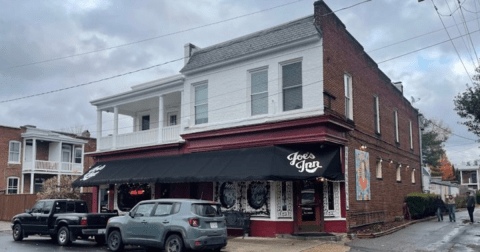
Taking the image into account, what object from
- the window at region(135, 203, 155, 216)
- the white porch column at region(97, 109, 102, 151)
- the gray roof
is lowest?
the window at region(135, 203, 155, 216)

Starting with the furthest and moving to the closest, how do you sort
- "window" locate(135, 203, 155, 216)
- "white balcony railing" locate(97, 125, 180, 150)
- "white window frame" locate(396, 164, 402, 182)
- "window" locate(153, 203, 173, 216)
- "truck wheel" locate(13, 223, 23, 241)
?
"white window frame" locate(396, 164, 402, 182), "white balcony railing" locate(97, 125, 180, 150), "truck wheel" locate(13, 223, 23, 241), "window" locate(135, 203, 155, 216), "window" locate(153, 203, 173, 216)

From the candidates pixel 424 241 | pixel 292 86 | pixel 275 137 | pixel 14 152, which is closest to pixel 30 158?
pixel 14 152

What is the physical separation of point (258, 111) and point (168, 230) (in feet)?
23.1

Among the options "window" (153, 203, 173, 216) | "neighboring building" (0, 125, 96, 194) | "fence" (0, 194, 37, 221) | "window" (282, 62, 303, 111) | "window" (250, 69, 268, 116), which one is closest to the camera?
"window" (153, 203, 173, 216)

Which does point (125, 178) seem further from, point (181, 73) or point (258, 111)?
point (258, 111)

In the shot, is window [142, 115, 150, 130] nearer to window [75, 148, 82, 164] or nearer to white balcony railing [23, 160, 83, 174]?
white balcony railing [23, 160, 83, 174]

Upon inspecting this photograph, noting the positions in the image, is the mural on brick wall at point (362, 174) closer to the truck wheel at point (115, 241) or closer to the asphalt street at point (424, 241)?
the asphalt street at point (424, 241)

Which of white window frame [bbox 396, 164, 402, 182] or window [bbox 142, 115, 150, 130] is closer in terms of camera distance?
white window frame [bbox 396, 164, 402, 182]

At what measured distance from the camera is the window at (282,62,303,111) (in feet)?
56.9

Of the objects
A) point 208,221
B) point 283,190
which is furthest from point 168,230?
point 283,190

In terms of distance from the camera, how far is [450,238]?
16.8 m

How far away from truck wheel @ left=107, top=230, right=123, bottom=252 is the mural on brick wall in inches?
374

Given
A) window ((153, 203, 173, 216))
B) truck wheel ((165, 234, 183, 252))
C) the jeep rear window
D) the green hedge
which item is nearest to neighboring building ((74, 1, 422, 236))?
the green hedge

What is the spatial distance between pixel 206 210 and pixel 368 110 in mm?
11048
